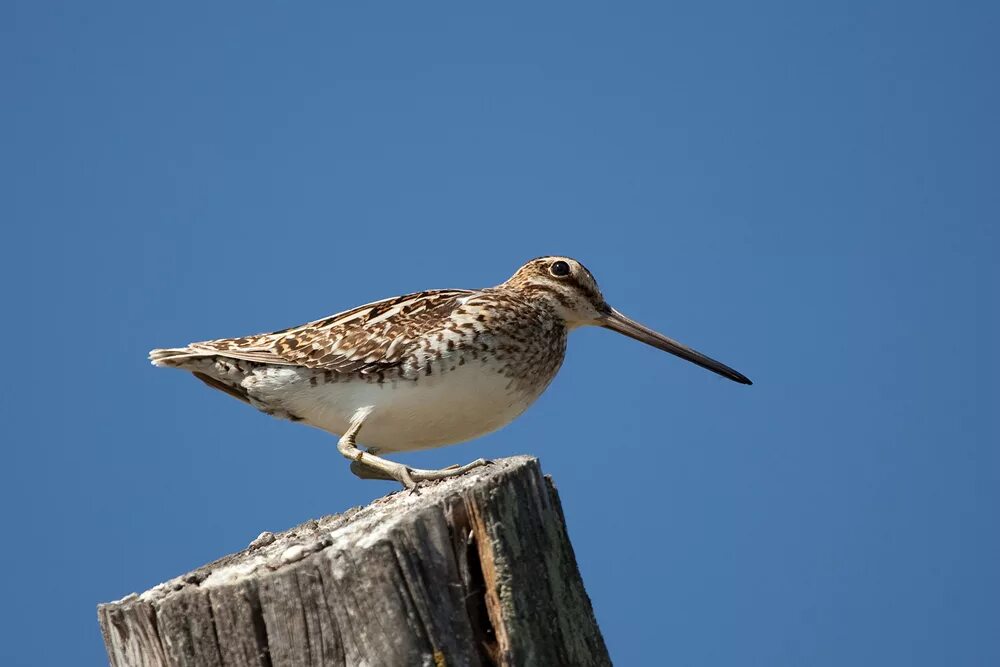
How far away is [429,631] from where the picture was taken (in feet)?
11.9

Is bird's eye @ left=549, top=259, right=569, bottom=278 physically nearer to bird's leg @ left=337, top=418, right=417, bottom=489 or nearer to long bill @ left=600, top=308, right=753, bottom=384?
long bill @ left=600, top=308, right=753, bottom=384

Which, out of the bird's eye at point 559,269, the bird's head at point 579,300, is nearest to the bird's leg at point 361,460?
the bird's head at point 579,300

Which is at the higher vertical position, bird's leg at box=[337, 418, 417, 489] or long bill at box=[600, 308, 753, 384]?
long bill at box=[600, 308, 753, 384]

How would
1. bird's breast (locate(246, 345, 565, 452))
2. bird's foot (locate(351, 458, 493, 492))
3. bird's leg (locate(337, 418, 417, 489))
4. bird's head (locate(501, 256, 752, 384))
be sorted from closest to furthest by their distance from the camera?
1. bird's foot (locate(351, 458, 493, 492))
2. bird's leg (locate(337, 418, 417, 489))
3. bird's breast (locate(246, 345, 565, 452))
4. bird's head (locate(501, 256, 752, 384))

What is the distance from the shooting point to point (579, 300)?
7801 mm

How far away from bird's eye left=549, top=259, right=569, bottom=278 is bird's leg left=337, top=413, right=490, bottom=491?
177 centimetres

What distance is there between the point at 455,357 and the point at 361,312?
A: 90 cm

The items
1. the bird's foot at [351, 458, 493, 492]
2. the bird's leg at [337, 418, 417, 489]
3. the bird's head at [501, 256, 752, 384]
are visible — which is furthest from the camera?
the bird's head at [501, 256, 752, 384]

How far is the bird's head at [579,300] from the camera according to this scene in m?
7.73

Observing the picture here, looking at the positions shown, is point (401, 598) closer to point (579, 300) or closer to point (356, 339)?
point (356, 339)

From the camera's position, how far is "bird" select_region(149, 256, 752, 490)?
6.66 metres

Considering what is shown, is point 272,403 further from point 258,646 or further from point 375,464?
point 258,646

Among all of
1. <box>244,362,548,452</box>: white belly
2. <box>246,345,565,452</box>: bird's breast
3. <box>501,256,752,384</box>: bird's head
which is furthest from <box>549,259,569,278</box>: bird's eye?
<box>244,362,548,452</box>: white belly

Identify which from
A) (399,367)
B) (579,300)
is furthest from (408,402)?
(579,300)
